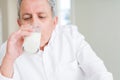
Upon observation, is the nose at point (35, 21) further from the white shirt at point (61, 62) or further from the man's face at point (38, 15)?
the white shirt at point (61, 62)

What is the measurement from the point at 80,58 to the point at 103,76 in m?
0.17

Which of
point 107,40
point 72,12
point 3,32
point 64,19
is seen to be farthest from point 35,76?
point 3,32

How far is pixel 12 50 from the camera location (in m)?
1.07

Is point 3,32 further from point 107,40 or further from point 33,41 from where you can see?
point 33,41

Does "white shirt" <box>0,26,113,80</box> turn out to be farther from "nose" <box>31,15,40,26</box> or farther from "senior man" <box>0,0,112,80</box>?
"nose" <box>31,15,40,26</box>

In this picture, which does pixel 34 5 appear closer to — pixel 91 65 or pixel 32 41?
pixel 32 41

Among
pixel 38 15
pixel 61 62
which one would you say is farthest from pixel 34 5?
pixel 61 62

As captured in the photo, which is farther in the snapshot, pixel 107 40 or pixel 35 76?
pixel 107 40

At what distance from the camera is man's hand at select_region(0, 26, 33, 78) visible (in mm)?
1020

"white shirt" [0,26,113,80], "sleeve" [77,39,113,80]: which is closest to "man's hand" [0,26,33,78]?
"white shirt" [0,26,113,80]

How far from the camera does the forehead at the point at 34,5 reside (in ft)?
3.64

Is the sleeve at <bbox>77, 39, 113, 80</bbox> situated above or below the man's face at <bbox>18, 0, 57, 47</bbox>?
below

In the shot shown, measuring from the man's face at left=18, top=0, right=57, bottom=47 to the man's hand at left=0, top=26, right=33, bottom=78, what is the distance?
0.26 ft

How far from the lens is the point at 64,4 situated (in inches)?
133
